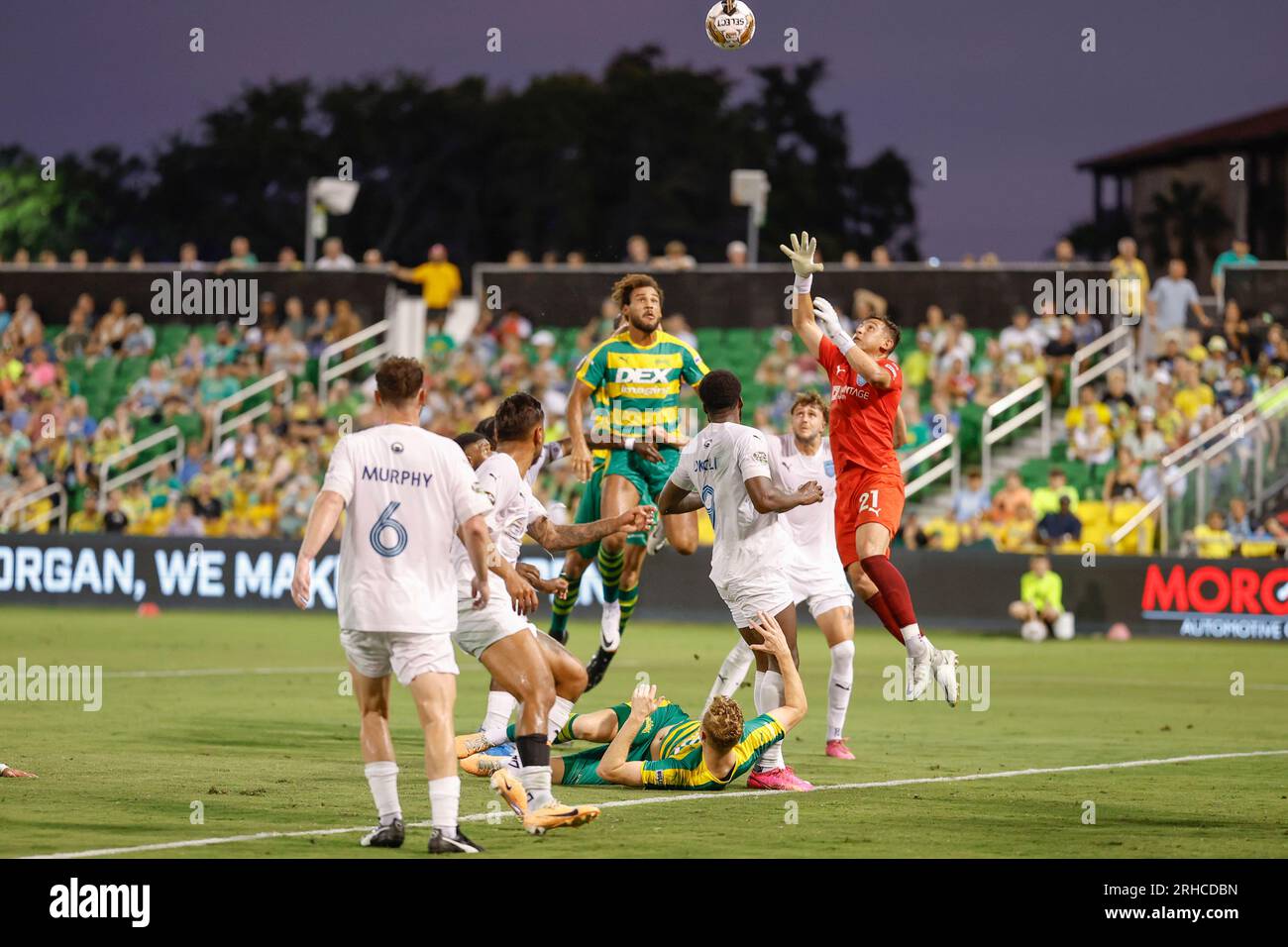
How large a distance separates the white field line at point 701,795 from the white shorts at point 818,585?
1786mm

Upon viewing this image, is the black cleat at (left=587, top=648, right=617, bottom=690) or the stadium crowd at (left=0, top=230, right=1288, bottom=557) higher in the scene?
the stadium crowd at (left=0, top=230, right=1288, bottom=557)

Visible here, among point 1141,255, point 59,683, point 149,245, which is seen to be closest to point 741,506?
point 59,683

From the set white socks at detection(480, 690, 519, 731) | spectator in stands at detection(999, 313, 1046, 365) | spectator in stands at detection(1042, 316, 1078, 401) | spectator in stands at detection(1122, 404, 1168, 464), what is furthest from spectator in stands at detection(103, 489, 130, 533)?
white socks at detection(480, 690, 519, 731)

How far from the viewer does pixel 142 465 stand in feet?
107

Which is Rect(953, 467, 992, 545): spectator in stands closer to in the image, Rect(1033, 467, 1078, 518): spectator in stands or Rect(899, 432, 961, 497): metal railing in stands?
Rect(899, 432, 961, 497): metal railing in stands

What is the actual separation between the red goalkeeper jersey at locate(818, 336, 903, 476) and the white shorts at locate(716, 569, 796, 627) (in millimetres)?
1841

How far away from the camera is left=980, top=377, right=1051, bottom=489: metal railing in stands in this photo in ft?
92.6

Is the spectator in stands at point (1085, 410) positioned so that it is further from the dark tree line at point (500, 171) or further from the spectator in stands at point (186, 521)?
the dark tree line at point (500, 171)

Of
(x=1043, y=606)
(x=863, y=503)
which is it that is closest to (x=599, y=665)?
(x=863, y=503)

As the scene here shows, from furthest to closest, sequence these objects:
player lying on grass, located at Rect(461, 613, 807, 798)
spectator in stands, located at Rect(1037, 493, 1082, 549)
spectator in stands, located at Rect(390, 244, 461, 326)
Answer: spectator in stands, located at Rect(390, 244, 461, 326), spectator in stands, located at Rect(1037, 493, 1082, 549), player lying on grass, located at Rect(461, 613, 807, 798)

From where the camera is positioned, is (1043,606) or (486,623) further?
(1043,606)

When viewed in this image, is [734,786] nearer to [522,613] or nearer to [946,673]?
[946,673]

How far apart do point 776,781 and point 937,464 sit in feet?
58.7
